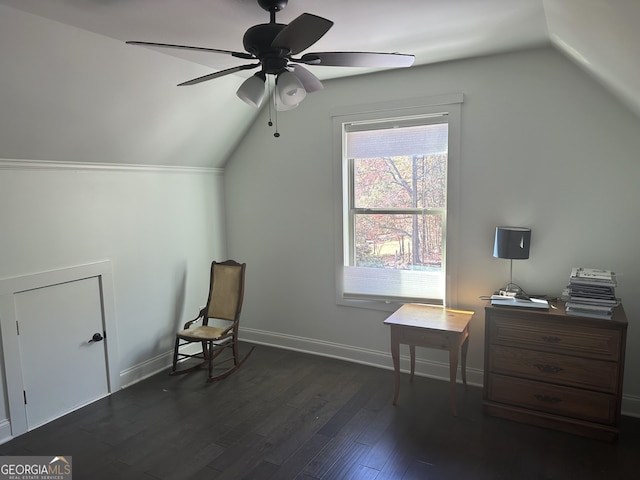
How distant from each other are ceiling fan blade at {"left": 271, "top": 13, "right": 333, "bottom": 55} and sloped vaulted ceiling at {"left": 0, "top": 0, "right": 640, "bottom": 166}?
1.62 ft

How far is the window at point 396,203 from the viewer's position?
3.53 meters

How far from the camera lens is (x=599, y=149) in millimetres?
2947

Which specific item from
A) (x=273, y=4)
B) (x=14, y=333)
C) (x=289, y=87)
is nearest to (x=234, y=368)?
(x=14, y=333)

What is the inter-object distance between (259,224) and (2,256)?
7.08 feet

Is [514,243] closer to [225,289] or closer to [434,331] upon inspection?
[434,331]

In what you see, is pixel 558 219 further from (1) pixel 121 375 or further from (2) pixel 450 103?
(1) pixel 121 375

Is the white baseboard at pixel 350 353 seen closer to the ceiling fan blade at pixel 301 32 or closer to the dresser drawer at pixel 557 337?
the dresser drawer at pixel 557 337

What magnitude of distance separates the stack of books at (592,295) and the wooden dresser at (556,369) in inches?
2.6

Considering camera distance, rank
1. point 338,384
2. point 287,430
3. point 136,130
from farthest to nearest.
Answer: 1. point 338,384
2. point 136,130
3. point 287,430

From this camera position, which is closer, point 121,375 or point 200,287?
point 121,375

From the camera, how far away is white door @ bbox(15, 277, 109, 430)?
9.75ft

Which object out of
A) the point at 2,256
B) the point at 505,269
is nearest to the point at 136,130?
the point at 2,256
